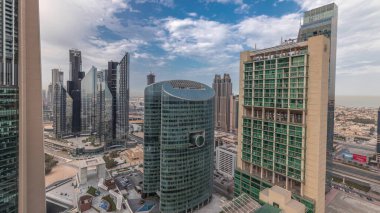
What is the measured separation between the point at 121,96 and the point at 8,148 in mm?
94484

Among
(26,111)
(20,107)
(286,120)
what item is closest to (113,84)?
(26,111)

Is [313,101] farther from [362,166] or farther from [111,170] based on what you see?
[362,166]

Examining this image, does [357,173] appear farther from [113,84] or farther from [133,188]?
[113,84]

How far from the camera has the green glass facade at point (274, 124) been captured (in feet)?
96.6

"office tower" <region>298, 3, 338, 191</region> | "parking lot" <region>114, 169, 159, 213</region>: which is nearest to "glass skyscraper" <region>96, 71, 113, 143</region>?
"parking lot" <region>114, 169, 159, 213</region>

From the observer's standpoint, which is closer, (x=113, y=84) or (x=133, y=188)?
(x=133, y=188)

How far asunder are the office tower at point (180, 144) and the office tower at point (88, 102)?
89111 millimetres

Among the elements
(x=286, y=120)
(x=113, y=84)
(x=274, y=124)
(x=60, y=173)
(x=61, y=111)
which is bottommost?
(x=60, y=173)

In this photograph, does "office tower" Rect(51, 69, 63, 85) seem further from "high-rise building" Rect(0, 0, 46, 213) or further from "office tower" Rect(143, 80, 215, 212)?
"high-rise building" Rect(0, 0, 46, 213)

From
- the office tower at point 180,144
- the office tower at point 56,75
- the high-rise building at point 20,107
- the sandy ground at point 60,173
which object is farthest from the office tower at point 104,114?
the high-rise building at point 20,107

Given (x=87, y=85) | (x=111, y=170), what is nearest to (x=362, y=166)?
(x=111, y=170)

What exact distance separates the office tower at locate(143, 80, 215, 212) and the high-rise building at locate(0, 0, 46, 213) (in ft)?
88.5

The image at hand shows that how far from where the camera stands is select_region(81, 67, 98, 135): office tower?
128 m

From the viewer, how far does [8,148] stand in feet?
79.4
